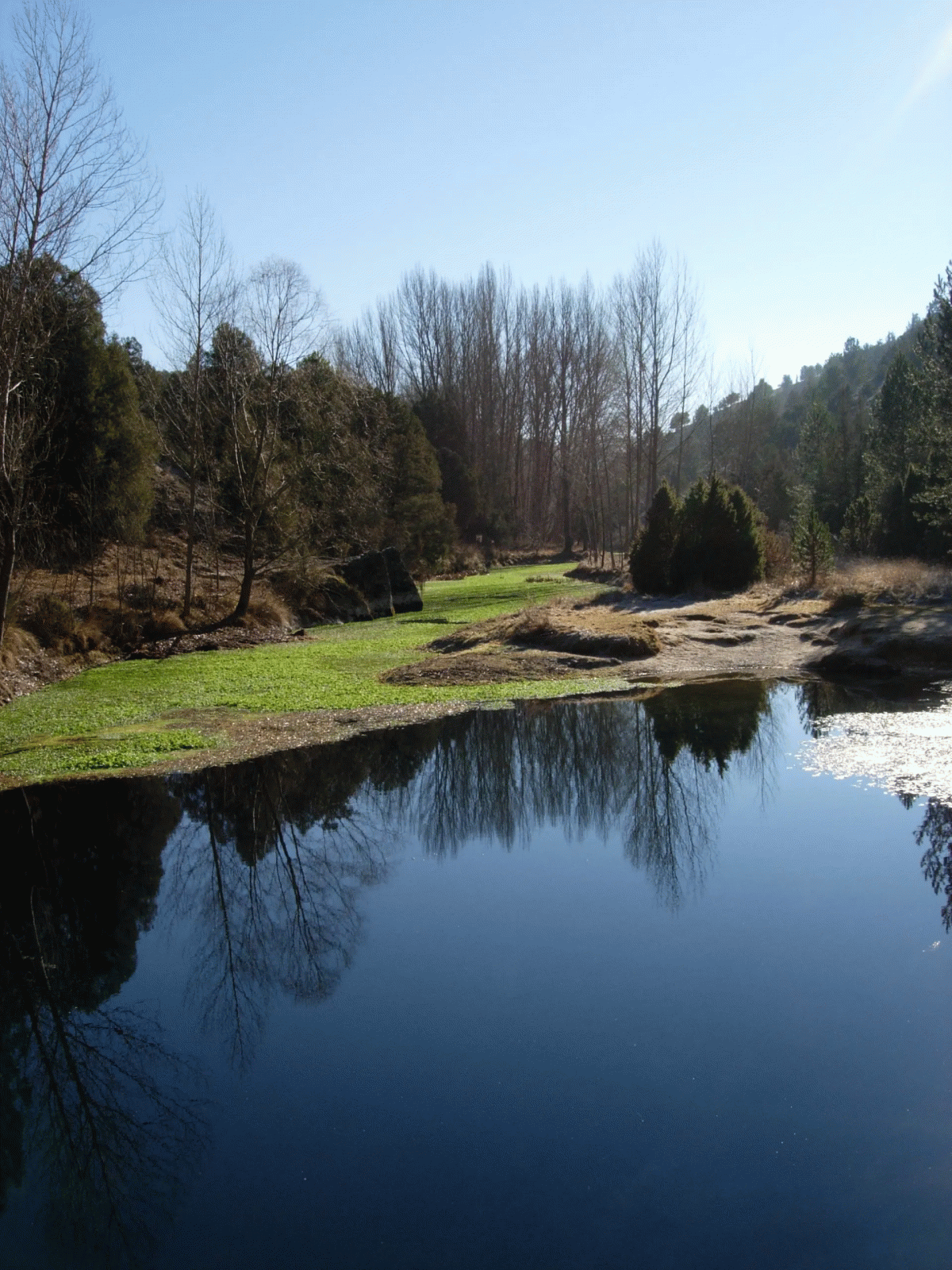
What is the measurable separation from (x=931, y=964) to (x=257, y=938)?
4023 millimetres

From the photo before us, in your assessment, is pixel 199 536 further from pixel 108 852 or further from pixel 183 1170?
pixel 183 1170

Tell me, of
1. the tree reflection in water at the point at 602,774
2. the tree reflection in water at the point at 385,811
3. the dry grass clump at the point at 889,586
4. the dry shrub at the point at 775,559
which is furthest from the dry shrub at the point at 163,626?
the dry shrub at the point at 775,559

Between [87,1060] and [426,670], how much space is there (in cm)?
1084

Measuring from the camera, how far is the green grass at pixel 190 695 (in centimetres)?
1077

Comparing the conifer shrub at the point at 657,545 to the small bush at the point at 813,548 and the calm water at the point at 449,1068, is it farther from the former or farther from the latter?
the calm water at the point at 449,1068

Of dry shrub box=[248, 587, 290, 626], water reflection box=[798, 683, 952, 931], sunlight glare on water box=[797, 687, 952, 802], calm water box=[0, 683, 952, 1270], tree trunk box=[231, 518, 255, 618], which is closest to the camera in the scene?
calm water box=[0, 683, 952, 1270]

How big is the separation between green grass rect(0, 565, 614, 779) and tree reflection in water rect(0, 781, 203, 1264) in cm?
272

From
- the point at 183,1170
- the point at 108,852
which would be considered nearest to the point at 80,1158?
the point at 183,1170

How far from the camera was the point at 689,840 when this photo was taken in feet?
25.8

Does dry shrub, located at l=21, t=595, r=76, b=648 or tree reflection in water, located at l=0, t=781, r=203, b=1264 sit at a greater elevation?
dry shrub, located at l=21, t=595, r=76, b=648

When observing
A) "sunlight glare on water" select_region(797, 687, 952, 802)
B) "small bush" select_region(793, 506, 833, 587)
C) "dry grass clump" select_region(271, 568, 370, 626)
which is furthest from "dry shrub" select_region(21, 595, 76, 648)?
"small bush" select_region(793, 506, 833, 587)

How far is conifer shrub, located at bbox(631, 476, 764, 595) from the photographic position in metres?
24.5

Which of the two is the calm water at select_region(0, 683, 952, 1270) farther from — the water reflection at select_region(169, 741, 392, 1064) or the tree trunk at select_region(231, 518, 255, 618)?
the tree trunk at select_region(231, 518, 255, 618)

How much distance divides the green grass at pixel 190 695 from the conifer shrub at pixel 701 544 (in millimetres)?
7009
